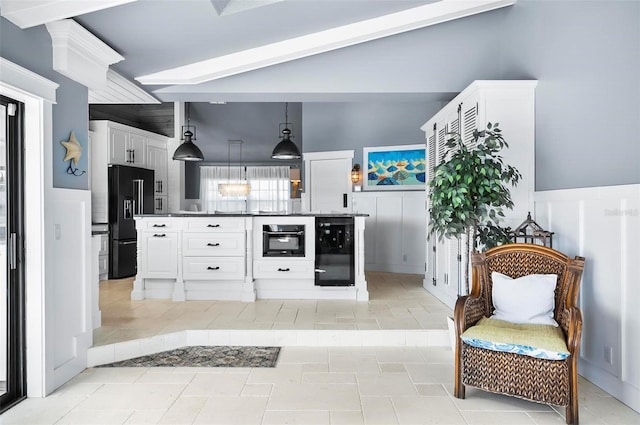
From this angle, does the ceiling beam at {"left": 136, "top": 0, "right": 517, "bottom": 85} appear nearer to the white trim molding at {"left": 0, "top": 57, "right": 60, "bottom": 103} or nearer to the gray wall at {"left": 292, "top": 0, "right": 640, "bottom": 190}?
the gray wall at {"left": 292, "top": 0, "right": 640, "bottom": 190}

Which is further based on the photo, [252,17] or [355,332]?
[355,332]

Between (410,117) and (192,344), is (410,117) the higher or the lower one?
the higher one

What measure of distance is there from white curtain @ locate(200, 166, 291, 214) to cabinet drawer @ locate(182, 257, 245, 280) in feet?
19.8

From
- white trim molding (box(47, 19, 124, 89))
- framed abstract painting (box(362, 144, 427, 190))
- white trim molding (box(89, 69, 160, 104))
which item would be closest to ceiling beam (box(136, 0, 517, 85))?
white trim molding (box(89, 69, 160, 104))

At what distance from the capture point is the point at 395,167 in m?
6.88

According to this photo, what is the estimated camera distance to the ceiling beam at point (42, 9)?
2.34 metres

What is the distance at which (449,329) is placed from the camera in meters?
3.61

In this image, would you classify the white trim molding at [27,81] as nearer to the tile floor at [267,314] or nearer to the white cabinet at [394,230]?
the tile floor at [267,314]

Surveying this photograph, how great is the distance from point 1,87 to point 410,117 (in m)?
5.53

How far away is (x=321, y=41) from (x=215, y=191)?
756 cm

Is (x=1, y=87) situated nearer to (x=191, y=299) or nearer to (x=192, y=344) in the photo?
(x=192, y=344)

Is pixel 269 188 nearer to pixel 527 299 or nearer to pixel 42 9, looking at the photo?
pixel 42 9

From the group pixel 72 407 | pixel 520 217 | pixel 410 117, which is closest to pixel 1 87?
pixel 72 407

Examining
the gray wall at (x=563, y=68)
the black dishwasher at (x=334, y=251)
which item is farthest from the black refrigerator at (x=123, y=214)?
the gray wall at (x=563, y=68)
